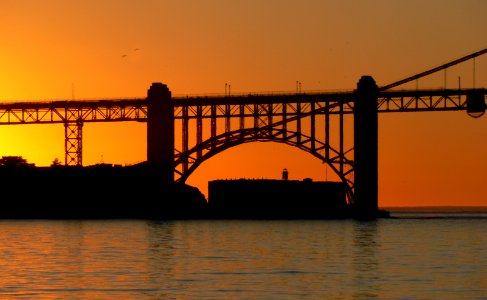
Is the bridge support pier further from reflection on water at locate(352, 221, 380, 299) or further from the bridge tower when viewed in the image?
reflection on water at locate(352, 221, 380, 299)

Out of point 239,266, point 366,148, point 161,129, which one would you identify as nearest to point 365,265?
point 239,266

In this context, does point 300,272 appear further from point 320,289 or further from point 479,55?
point 479,55

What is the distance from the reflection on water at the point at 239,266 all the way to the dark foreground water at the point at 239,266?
5cm

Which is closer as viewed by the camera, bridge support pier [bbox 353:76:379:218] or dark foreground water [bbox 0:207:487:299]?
dark foreground water [bbox 0:207:487:299]

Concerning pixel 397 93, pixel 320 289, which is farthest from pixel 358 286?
pixel 397 93

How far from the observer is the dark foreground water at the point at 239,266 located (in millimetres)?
66875

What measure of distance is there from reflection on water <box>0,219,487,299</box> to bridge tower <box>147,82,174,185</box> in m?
52.1

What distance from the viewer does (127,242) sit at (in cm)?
11250

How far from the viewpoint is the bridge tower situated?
181625 millimetres

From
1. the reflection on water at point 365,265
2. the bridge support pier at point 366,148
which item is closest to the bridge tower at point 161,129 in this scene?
the bridge support pier at point 366,148

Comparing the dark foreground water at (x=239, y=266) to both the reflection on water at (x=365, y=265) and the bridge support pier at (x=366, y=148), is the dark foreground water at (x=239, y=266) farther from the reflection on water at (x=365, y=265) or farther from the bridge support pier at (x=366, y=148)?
the bridge support pier at (x=366, y=148)

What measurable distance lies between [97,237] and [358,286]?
5511cm

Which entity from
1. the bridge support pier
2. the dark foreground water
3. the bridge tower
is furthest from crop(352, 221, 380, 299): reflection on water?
the bridge tower

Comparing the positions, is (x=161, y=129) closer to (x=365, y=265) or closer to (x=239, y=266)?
(x=365, y=265)
